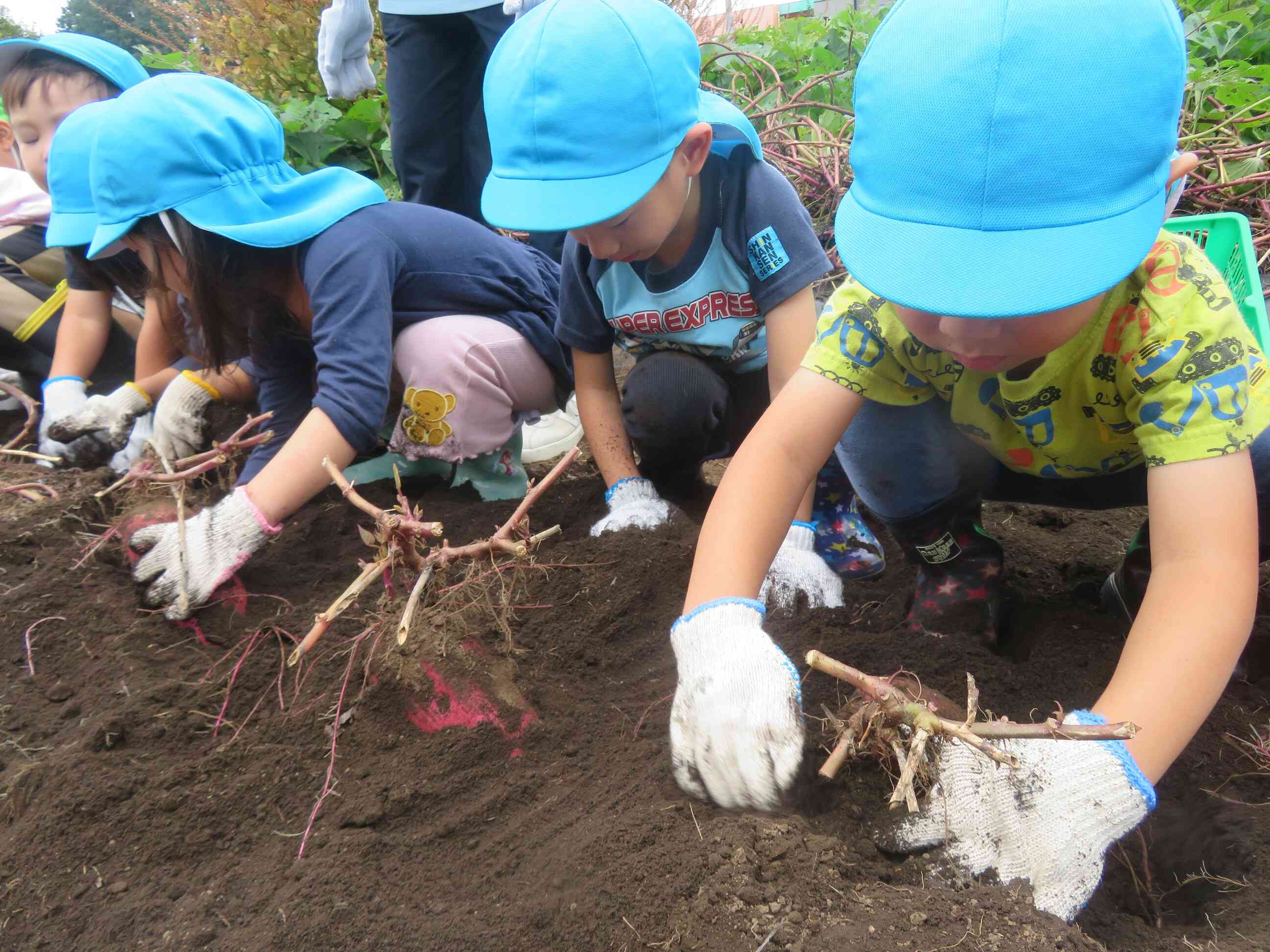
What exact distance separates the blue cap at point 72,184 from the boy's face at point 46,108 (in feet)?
2.19

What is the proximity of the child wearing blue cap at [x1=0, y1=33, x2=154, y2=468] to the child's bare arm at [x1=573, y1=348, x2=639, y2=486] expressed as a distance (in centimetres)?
124

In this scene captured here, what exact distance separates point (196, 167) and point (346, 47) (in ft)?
5.53

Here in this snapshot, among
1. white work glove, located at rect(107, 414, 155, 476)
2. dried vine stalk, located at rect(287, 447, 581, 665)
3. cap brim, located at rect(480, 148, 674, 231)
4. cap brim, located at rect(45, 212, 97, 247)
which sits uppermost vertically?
cap brim, located at rect(480, 148, 674, 231)

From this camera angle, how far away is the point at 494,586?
1.59m

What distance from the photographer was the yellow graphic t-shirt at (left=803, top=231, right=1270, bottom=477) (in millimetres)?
1024

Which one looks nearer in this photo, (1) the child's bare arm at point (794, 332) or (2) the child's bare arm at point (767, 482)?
(2) the child's bare arm at point (767, 482)

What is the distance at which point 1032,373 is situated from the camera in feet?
3.97

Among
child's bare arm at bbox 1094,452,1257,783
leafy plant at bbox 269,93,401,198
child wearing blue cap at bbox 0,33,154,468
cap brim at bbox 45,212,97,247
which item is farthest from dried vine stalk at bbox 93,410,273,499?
leafy plant at bbox 269,93,401,198

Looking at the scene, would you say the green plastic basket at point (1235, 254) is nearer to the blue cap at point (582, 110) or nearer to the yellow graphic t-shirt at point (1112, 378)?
the yellow graphic t-shirt at point (1112, 378)

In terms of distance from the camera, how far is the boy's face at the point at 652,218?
1.64m

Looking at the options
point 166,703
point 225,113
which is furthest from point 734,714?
point 225,113

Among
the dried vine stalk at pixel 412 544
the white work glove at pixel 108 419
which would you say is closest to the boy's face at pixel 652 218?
the dried vine stalk at pixel 412 544

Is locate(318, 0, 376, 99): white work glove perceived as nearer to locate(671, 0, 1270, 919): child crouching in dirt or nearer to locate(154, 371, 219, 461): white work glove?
locate(154, 371, 219, 461): white work glove

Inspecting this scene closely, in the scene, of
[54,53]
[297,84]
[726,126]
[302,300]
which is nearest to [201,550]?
[302,300]
